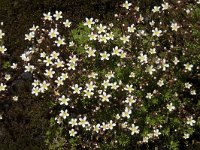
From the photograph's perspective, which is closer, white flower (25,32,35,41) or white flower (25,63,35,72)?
white flower (25,63,35,72)

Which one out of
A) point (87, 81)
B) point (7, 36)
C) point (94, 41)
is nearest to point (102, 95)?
point (87, 81)

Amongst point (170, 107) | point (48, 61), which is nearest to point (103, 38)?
point (48, 61)

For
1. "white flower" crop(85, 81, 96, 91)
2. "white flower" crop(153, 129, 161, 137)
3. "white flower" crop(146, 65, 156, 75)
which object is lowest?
"white flower" crop(153, 129, 161, 137)

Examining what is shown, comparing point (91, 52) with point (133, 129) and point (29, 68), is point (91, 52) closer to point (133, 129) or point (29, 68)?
point (29, 68)

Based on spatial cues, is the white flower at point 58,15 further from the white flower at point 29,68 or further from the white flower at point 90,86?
the white flower at point 90,86

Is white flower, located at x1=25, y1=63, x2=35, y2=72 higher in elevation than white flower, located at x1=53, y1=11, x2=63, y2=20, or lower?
lower

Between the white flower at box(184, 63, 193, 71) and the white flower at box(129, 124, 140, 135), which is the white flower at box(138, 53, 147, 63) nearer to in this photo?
the white flower at box(184, 63, 193, 71)

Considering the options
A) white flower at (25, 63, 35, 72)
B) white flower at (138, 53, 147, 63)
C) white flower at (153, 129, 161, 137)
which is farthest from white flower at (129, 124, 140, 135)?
A: white flower at (25, 63, 35, 72)

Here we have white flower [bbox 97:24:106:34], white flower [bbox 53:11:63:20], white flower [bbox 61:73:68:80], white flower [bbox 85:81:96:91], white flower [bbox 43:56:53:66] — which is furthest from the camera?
white flower [bbox 53:11:63:20]
